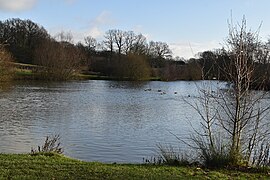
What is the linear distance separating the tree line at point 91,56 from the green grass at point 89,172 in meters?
44.4

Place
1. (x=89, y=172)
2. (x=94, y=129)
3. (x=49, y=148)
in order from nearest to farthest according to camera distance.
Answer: (x=89, y=172), (x=49, y=148), (x=94, y=129)

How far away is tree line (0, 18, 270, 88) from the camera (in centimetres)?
5812

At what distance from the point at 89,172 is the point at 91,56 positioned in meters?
73.3

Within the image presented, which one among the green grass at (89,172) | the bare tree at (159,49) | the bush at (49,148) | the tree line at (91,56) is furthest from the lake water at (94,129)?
the bare tree at (159,49)

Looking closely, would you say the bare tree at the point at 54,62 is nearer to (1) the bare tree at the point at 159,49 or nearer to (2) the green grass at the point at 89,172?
(1) the bare tree at the point at 159,49

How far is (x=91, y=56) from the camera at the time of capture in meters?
78.6

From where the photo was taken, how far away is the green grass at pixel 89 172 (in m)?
5.96

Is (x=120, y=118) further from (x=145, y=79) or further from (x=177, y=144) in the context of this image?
(x=145, y=79)

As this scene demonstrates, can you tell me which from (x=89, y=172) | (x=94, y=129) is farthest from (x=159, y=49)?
(x=89, y=172)

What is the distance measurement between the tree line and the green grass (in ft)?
146

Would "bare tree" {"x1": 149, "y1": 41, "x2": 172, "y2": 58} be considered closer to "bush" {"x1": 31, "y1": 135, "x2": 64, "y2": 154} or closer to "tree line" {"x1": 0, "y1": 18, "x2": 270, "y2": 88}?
"tree line" {"x1": 0, "y1": 18, "x2": 270, "y2": 88}

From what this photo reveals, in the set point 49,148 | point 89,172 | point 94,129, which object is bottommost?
point 94,129

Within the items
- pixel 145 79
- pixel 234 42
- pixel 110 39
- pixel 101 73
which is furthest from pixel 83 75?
pixel 234 42

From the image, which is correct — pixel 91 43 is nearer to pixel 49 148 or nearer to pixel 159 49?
pixel 159 49
